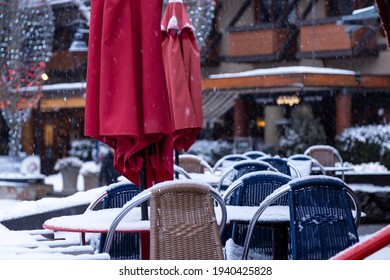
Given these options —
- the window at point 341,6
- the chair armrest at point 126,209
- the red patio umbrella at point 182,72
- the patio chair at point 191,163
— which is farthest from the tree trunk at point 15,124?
the chair armrest at point 126,209

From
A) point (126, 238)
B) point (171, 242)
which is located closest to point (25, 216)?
point (126, 238)

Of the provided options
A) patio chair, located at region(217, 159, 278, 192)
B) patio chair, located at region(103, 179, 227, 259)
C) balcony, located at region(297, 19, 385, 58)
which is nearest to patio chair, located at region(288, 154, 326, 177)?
patio chair, located at region(217, 159, 278, 192)

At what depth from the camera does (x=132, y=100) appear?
3.40 meters

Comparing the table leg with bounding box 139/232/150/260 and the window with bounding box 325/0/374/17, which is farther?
the window with bounding box 325/0/374/17

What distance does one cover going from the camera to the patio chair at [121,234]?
4.09 meters

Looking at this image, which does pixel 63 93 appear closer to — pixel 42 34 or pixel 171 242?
pixel 42 34

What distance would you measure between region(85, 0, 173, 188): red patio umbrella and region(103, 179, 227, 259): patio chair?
442mm

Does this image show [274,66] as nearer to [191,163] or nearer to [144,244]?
[191,163]

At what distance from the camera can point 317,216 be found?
11.4 ft

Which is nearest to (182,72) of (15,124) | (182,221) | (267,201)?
(267,201)

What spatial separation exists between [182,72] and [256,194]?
1287 millimetres

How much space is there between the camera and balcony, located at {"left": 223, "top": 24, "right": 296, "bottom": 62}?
16625 mm

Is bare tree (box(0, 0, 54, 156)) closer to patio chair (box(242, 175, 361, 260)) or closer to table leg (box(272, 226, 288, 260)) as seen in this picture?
table leg (box(272, 226, 288, 260))

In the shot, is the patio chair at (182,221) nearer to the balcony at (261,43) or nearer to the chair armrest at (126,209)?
the chair armrest at (126,209)
